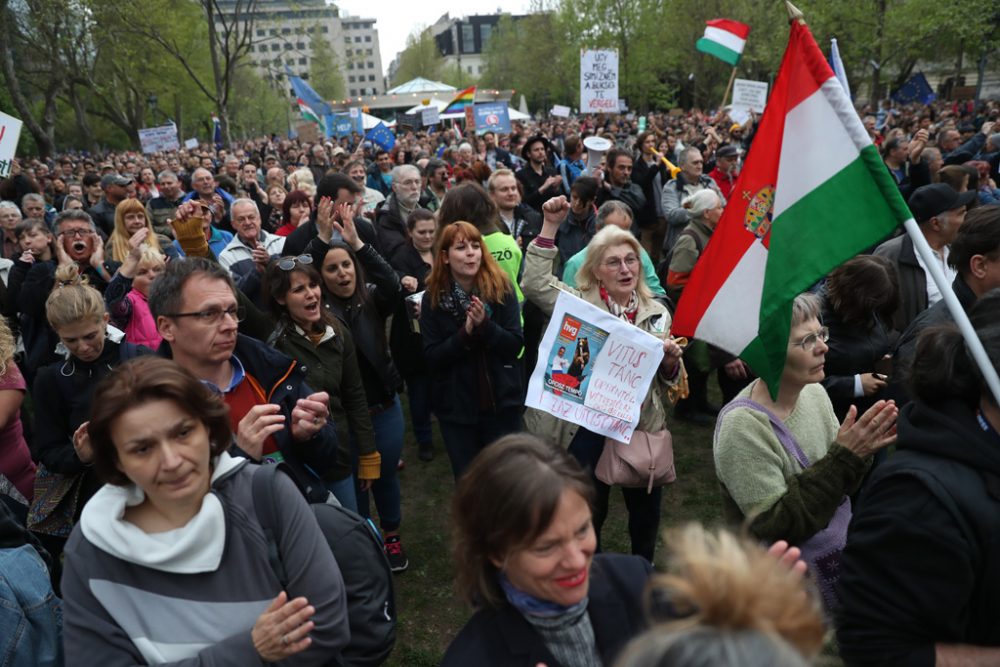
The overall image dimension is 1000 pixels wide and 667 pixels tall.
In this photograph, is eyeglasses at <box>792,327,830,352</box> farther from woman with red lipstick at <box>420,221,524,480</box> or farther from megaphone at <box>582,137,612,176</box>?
megaphone at <box>582,137,612,176</box>

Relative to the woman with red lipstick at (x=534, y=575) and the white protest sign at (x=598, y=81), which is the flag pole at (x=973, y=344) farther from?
the white protest sign at (x=598, y=81)

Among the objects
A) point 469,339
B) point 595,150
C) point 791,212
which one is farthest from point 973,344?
point 595,150

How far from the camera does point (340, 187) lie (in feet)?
18.5

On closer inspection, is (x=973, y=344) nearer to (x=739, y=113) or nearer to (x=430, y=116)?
(x=739, y=113)

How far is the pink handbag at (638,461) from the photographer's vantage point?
11.7ft

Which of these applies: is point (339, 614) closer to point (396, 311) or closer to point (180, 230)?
point (396, 311)

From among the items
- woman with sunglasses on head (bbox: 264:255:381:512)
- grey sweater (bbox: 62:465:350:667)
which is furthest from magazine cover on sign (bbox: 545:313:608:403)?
grey sweater (bbox: 62:465:350:667)

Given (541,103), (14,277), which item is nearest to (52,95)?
(14,277)

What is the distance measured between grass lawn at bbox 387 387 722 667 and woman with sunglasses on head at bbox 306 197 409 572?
203 millimetres

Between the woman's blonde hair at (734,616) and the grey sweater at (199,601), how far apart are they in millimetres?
1208

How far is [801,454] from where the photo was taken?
8.95 feet

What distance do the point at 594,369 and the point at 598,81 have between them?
39.7 feet

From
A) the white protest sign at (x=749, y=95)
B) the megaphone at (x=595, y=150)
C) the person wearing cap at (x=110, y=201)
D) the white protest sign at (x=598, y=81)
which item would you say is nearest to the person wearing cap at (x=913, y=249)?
the megaphone at (x=595, y=150)

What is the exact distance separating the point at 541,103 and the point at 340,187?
2328 inches
